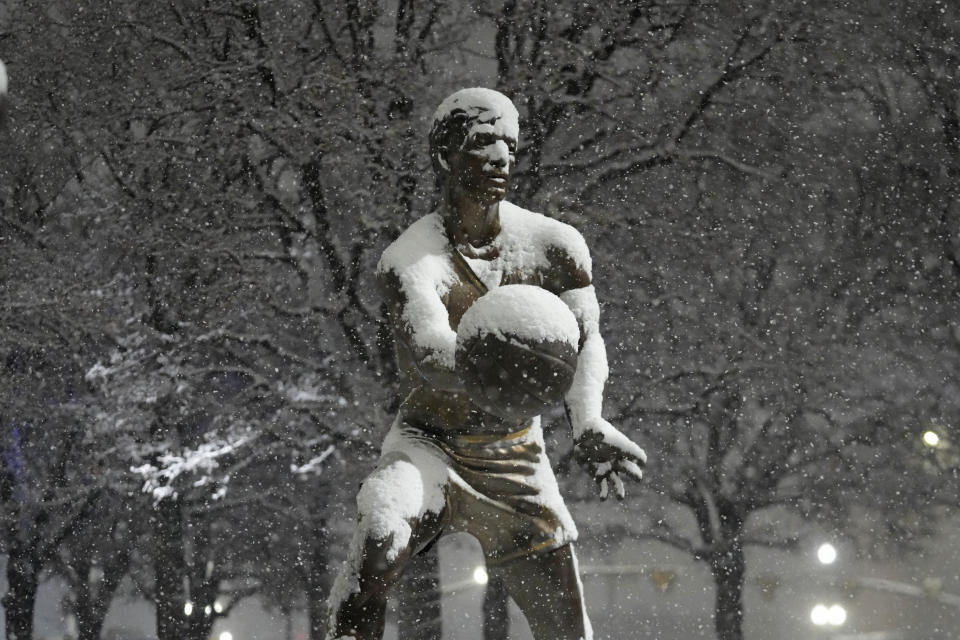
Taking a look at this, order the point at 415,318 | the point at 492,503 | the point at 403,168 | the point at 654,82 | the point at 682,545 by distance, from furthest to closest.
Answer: the point at 682,545 < the point at 654,82 < the point at 403,168 < the point at 492,503 < the point at 415,318

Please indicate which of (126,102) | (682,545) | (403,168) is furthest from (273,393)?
(682,545)

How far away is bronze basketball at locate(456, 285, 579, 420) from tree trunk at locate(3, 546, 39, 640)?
17737 mm

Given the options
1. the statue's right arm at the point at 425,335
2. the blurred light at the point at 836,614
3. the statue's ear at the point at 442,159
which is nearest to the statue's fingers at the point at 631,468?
the statue's right arm at the point at 425,335

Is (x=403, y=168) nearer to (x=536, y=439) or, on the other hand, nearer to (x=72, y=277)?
(x=72, y=277)

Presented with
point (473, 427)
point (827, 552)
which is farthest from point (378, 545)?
point (827, 552)

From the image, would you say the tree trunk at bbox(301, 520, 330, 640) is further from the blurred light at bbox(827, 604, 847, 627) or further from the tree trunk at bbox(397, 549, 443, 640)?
the blurred light at bbox(827, 604, 847, 627)

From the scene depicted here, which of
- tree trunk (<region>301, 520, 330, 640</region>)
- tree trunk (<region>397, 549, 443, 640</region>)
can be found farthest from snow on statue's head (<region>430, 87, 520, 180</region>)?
tree trunk (<region>301, 520, 330, 640</region>)

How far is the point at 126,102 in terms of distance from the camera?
12.8 metres

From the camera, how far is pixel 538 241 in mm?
4320

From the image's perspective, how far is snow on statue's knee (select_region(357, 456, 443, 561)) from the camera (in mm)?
3736

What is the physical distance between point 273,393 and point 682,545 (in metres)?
7.81

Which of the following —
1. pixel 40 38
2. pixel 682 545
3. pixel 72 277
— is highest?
pixel 40 38

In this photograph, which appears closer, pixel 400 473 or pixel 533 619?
pixel 400 473

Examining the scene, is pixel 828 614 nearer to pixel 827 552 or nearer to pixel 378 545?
pixel 827 552
